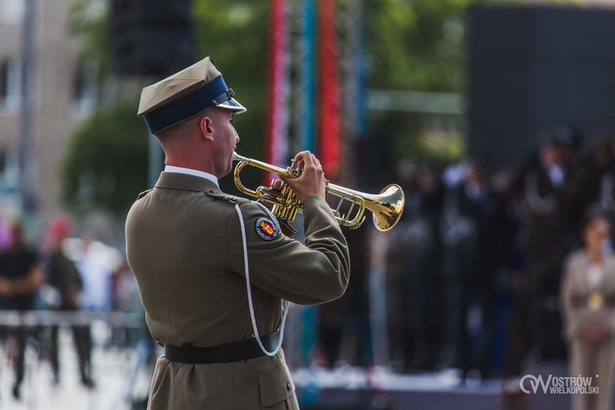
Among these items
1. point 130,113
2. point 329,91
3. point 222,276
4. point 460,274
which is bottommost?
point 460,274

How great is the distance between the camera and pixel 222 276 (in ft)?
11.9

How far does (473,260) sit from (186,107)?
8.90 meters

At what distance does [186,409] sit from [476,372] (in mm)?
9032

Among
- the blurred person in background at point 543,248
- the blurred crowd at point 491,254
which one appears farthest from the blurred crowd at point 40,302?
the blurred person in background at point 543,248

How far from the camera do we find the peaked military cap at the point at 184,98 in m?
3.71

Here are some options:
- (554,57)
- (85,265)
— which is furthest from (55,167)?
(554,57)

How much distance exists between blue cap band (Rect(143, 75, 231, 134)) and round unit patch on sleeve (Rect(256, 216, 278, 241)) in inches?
16.1

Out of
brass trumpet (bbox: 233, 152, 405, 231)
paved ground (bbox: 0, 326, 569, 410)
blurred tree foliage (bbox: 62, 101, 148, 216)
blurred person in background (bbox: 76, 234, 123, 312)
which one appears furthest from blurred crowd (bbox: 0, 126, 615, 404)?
blurred tree foliage (bbox: 62, 101, 148, 216)

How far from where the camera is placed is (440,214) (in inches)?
504

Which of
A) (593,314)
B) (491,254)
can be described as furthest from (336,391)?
(593,314)

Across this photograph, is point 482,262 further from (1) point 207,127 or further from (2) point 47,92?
(2) point 47,92

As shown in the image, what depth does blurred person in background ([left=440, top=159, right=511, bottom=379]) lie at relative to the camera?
1203 centimetres

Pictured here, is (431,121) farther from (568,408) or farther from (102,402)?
(568,408)

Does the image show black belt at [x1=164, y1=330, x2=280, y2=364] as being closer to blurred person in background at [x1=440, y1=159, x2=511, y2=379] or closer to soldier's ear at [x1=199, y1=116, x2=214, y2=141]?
soldier's ear at [x1=199, y1=116, x2=214, y2=141]
